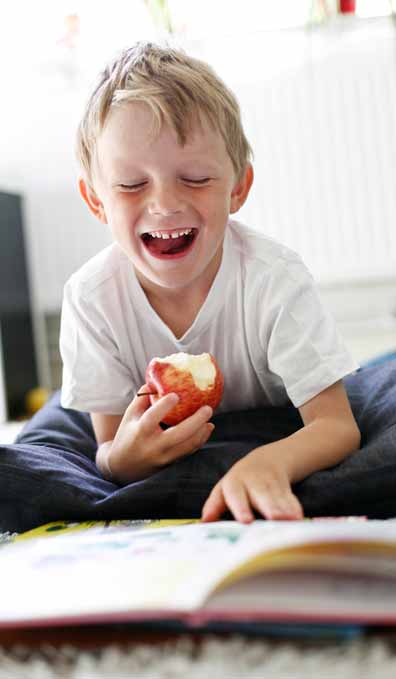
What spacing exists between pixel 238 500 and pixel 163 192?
1.14 feet

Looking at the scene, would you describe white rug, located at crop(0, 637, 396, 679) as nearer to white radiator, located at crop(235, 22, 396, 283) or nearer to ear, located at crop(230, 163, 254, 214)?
ear, located at crop(230, 163, 254, 214)

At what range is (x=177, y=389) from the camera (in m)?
0.87

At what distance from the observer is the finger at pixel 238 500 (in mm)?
697

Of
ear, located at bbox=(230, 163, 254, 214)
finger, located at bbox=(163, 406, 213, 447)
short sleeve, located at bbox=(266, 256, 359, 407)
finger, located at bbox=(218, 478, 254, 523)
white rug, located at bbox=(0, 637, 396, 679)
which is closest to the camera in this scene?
white rug, located at bbox=(0, 637, 396, 679)

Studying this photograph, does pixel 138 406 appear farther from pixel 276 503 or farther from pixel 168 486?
pixel 276 503

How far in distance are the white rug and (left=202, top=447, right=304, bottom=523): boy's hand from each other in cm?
20

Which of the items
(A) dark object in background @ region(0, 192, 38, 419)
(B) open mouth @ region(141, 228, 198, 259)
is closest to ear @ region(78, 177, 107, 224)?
(B) open mouth @ region(141, 228, 198, 259)

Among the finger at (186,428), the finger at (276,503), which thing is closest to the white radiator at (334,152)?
the finger at (186,428)

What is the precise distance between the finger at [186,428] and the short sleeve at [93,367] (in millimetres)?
235

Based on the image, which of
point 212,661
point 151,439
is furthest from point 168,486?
point 212,661

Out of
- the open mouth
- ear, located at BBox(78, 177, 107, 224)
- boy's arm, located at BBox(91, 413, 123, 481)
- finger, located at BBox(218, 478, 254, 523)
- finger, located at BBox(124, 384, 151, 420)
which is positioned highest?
ear, located at BBox(78, 177, 107, 224)

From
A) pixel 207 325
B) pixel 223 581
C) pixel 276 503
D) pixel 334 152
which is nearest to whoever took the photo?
pixel 223 581

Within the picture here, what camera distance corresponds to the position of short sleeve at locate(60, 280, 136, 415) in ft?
3.52

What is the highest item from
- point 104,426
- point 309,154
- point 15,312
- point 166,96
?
point 166,96
